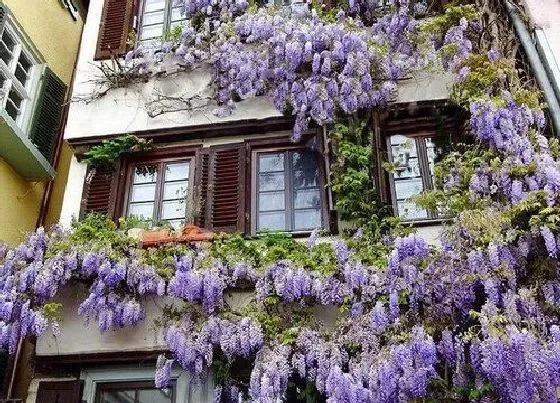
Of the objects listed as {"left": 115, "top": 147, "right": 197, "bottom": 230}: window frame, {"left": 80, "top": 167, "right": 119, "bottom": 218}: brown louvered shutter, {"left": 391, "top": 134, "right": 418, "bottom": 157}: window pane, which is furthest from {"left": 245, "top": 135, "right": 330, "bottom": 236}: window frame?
{"left": 80, "top": 167, "right": 119, "bottom": 218}: brown louvered shutter

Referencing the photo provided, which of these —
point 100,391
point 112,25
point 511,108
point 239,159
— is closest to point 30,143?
point 112,25

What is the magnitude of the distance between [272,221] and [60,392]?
10.1 feet

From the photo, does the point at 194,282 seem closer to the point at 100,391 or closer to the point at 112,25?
the point at 100,391

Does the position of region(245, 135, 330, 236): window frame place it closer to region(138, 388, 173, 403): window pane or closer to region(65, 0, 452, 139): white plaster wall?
region(65, 0, 452, 139): white plaster wall

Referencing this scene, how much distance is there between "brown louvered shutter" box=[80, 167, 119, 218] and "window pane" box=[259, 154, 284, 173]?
192 cm

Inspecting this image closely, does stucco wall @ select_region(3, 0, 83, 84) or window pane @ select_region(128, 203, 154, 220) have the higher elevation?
stucco wall @ select_region(3, 0, 83, 84)

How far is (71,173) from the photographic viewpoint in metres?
9.42

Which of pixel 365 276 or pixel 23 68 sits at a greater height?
pixel 23 68

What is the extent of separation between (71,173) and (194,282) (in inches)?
118

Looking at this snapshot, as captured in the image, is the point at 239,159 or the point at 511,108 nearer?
the point at 511,108

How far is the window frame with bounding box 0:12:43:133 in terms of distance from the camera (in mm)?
9867

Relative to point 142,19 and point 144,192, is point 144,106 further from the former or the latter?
point 142,19

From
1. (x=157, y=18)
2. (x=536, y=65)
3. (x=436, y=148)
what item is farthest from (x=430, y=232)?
(x=157, y=18)

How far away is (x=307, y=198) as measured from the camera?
8.71 m
